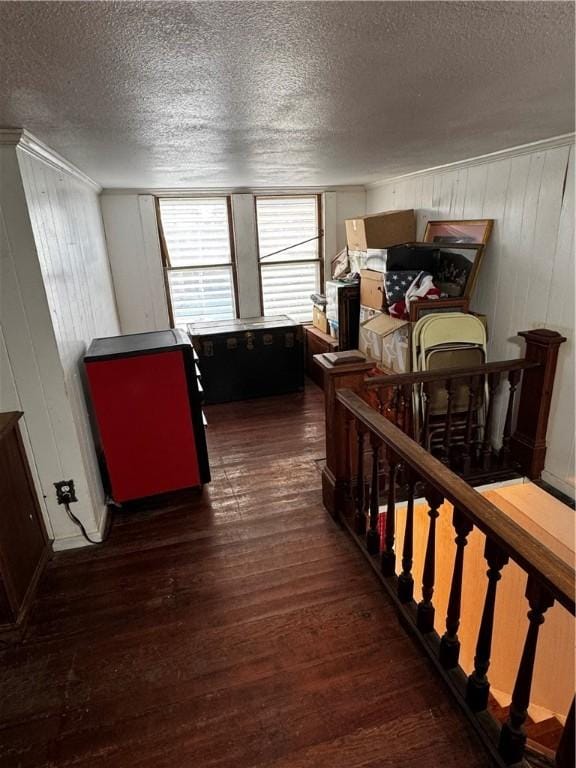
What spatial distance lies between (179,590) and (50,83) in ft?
6.85

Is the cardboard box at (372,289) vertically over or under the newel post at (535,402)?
over

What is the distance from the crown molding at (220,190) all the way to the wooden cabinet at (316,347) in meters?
1.57

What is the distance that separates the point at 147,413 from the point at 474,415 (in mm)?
2293

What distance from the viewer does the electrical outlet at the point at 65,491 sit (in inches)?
91.4

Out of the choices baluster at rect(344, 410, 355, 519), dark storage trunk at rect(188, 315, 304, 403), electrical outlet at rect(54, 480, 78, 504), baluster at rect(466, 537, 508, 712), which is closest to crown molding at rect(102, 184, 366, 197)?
dark storage trunk at rect(188, 315, 304, 403)

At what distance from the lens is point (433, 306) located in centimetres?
317

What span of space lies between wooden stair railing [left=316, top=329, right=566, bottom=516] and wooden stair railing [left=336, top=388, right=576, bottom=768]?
14.8 inches

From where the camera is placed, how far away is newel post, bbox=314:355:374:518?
2359mm

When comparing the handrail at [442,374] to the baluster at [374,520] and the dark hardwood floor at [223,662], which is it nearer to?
the baluster at [374,520]

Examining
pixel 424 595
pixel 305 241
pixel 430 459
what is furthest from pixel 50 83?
pixel 305 241

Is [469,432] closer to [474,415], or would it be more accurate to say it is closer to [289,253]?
[474,415]

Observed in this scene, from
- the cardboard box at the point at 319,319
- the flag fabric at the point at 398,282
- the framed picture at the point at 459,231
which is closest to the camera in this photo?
the framed picture at the point at 459,231

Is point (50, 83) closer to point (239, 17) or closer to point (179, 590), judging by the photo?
point (239, 17)

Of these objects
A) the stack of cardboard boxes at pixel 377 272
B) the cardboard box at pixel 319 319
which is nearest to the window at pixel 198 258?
the cardboard box at pixel 319 319
